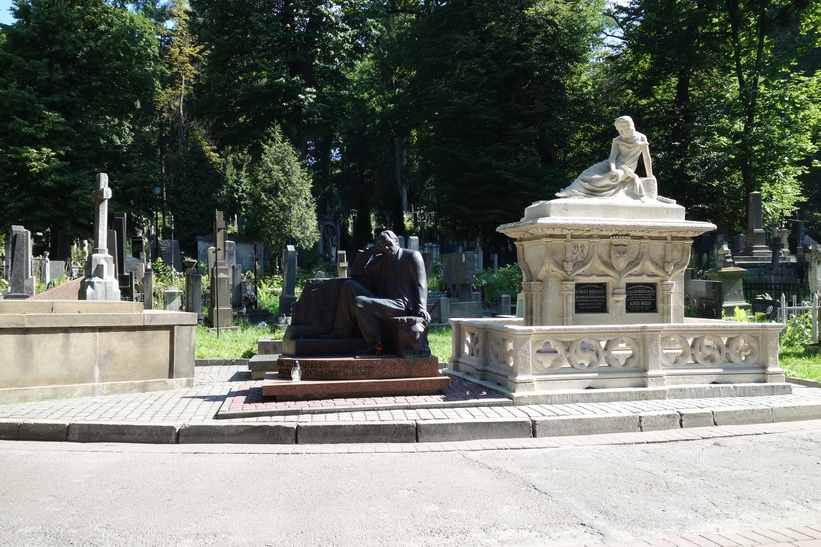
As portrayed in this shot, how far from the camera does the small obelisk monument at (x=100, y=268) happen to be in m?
14.3

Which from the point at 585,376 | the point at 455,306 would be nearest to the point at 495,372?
the point at 585,376

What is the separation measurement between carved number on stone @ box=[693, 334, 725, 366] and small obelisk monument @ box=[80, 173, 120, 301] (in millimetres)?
12034

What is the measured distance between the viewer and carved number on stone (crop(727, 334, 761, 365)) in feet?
28.5

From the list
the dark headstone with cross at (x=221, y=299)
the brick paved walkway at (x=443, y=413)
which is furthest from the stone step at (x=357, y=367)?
the dark headstone with cross at (x=221, y=299)

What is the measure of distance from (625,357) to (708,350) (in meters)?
1.08

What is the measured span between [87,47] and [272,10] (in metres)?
9.31

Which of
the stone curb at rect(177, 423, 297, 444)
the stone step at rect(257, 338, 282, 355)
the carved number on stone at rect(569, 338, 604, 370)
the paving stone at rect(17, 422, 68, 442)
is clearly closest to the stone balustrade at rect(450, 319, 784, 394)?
the carved number on stone at rect(569, 338, 604, 370)

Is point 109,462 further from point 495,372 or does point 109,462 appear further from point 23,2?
point 23,2

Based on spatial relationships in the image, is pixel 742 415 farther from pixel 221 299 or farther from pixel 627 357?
pixel 221 299

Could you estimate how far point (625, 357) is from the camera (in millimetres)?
8734

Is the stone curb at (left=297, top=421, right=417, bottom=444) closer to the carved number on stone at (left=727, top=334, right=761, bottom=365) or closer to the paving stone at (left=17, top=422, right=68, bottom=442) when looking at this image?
the paving stone at (left=17, top=422, right=68, bottom=442)

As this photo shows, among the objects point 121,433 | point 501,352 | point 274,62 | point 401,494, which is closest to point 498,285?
point 501,352

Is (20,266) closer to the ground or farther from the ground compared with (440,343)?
farther from the ground

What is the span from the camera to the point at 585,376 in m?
8.13
